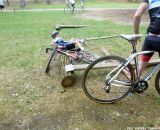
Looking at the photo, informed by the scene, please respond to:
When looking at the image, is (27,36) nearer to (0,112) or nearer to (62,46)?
(62,46)

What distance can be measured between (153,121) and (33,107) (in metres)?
1.98

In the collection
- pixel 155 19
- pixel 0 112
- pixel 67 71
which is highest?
pixel 155 19

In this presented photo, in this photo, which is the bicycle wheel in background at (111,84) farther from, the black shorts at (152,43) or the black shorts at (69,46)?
the black shorts at (69,46)

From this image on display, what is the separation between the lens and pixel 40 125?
420 cm

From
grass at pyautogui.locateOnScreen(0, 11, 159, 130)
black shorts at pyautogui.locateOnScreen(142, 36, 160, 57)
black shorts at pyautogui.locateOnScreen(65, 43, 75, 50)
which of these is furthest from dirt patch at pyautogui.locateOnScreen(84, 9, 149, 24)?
black shorts at pyautogui.locateOnScreen(142, 36, 160, 57)

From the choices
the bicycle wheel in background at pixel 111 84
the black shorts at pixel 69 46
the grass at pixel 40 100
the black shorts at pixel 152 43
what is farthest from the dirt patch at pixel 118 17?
the black shorts at pixel 152 43

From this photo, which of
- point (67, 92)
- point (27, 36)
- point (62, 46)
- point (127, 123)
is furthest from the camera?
point (27, 36)

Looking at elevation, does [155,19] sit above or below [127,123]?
above

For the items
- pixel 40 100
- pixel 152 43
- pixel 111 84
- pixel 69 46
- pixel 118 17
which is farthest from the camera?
pixel 118 17

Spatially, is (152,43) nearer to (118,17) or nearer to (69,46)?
(69,46)

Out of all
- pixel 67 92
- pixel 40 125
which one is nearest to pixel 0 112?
pixel 40 125

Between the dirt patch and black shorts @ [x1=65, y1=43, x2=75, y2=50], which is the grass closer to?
black shorts @ [x1=65, y1=43, x2=75, y2=50]

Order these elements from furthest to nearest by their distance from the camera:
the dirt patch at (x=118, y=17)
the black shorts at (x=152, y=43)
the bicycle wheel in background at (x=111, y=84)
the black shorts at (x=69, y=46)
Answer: the dirt patch at (x=118, y=17) < the black shorts at (x=69, y=46) < the bicycle wheel in background at (x=111, y=84) < the black shorts at (x=152, y=43)

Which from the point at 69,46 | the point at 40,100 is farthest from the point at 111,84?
the point at 69,46
